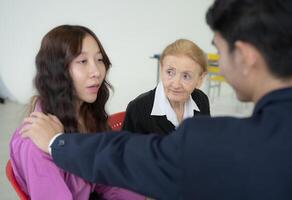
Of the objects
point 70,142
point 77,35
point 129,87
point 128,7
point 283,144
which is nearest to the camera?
point 283,144

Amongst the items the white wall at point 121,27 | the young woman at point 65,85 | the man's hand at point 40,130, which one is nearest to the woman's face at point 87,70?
the young woman at point 65,85

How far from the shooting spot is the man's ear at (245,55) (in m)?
0.69

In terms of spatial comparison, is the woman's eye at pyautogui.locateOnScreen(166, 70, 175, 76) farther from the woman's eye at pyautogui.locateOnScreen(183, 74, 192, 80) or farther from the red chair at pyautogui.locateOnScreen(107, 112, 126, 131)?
the red chair at pyautogui.locateOnScreen(107, 112, 126, 131)

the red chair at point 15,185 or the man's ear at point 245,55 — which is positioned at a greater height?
the man's ear at point 245,55

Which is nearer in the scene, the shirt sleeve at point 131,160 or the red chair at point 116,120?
the shirt sleeve at point 131,160

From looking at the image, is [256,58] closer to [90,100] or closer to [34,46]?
[90,100]

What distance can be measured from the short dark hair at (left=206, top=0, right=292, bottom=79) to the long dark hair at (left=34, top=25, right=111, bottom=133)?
0.67 m

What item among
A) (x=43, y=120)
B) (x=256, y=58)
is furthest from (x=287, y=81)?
(x=43, y=120)

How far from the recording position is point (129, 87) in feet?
14.3

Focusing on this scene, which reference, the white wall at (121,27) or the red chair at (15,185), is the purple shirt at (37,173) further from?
the white wall at (121,27)

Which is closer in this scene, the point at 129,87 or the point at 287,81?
the point at 287,81

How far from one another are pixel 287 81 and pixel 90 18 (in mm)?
3653

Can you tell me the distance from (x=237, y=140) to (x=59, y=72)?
809 mm

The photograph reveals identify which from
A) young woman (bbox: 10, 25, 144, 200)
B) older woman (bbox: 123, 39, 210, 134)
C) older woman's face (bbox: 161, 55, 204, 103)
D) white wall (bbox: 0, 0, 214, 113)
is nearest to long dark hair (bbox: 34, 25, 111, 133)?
young woman (bbox: 10, 25, 144, 200)
